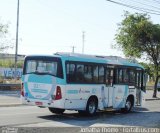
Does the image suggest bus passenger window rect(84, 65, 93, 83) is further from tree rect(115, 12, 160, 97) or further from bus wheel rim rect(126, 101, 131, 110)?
tree rect(115, 12, 160, 97)

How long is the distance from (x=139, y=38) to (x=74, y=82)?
25029mm

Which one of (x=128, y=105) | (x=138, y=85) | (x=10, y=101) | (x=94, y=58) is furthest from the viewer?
(x=10, y=101)

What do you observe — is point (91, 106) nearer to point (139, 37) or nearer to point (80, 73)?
point (80, 73)

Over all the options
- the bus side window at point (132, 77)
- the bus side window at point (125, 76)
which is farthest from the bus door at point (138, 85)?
the bus side window at point (125, 76)

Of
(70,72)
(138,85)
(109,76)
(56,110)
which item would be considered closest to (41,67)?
(70,72)

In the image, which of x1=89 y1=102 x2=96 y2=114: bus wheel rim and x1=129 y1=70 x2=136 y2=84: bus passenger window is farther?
x1=129 y1=70 x2=136 y2=84: bus passenger window

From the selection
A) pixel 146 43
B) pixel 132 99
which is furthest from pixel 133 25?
pixel 132 99

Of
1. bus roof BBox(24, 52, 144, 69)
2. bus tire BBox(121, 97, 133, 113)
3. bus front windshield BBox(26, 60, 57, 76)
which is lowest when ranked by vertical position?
bus tire BBox(121, 97, 133, 113)

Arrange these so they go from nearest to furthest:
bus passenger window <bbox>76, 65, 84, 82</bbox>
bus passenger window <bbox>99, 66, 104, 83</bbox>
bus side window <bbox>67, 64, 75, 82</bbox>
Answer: bus side window <bbox>67, 64, 75, 82</bbox>
bus passenger window <bbox>76, 65, 84, 82</bbox>
bus passenger window <bbox>99, 66, 104, 83</bbox>

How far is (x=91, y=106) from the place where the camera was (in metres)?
22.4

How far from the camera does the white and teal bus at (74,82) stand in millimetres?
20406

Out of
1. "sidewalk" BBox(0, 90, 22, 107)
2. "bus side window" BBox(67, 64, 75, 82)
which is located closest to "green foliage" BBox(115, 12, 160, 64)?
"sidewalk" BBox(0, 90, 22, 107)

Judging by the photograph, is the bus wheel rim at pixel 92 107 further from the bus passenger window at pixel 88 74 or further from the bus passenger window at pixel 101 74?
the bus passenger window at pixel 101 74

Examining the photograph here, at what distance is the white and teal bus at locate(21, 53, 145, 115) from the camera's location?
20.4 meters
